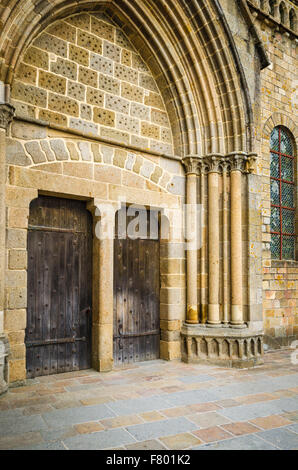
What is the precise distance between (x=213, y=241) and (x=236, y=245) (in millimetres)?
318

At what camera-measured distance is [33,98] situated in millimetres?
4273

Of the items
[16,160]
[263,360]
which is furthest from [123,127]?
[263,360]

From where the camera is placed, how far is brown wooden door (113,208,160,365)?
197 inches

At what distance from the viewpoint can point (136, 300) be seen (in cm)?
516

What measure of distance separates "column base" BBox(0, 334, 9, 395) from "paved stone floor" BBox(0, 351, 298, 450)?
4.1 inches

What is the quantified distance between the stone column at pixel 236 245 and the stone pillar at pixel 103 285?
5.58ft

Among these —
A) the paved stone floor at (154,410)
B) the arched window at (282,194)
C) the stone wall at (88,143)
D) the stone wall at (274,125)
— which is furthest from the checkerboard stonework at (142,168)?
the arched window at (282,194)

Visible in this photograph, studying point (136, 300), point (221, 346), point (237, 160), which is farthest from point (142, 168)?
point (221, 346)

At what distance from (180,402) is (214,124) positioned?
3.73m

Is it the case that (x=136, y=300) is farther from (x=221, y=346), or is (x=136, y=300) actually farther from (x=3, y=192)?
(x=3, y=192)

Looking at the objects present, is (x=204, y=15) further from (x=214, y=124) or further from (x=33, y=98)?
(x=33, y=98)

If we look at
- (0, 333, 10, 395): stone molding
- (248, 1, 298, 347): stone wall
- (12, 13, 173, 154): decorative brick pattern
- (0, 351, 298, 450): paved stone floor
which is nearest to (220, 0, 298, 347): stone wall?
(248, 1, 298, 347): stone wall

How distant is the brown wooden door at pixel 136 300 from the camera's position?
16.4ft

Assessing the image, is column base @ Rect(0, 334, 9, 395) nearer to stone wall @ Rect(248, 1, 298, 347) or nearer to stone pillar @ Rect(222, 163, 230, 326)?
stone pillar @ Rect(222, 163, 230, 326)
